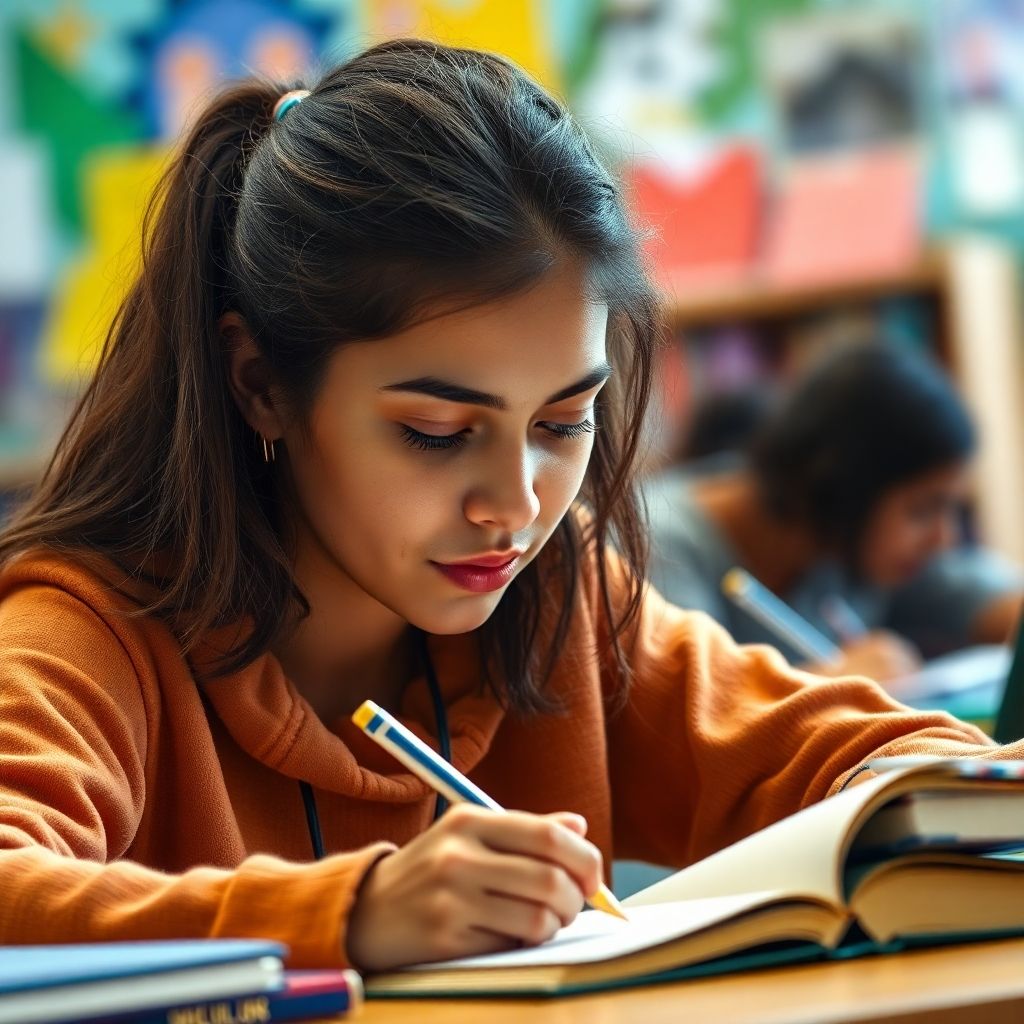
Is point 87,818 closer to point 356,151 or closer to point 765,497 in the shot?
point 356,151

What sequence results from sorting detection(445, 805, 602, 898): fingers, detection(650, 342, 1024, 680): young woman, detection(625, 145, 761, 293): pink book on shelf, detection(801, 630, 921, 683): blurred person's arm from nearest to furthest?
detection(445, 805, 602, 898): fingers < detection(801, 630, 921, 683): blurred person's arm < detection(650, 342, 1024, 680): young woman < detection(625, 145, 761, 293): pink book on shelf

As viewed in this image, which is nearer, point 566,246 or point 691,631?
point 566,246

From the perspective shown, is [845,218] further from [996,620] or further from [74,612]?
[74,612]

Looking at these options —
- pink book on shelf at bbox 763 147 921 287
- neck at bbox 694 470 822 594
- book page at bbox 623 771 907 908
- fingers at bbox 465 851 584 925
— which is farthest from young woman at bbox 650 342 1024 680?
fingers at bbox 465 851 584 925

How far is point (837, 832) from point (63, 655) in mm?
443

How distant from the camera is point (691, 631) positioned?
1.23 m

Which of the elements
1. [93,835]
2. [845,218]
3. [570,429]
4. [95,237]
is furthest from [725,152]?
[93,835]

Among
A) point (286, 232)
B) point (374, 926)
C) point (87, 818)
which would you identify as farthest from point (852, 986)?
point (286, 232)

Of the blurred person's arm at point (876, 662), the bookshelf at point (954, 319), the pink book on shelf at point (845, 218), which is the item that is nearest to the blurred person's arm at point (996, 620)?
the blurred person's arm at point (876, 662)

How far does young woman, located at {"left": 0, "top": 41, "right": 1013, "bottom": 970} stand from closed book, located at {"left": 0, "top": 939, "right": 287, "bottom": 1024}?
0.18 metres

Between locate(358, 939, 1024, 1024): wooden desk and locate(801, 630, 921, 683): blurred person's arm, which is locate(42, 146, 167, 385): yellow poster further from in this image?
locate(358, 939, 1024, 1024): wooden desk

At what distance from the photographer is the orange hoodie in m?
0.74

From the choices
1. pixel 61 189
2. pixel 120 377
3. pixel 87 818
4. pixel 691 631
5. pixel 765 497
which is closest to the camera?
pixel 87 818

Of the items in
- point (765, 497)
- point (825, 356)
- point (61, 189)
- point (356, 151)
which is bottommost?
point (765, 497)
